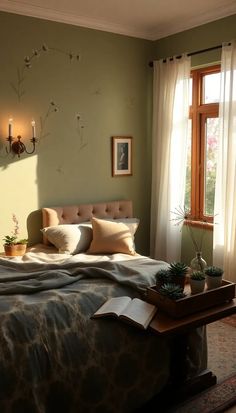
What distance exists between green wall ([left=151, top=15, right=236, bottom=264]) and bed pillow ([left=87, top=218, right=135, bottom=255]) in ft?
3.13

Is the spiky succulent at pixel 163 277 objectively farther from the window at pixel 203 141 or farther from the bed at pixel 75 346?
the window at pixel 203 141

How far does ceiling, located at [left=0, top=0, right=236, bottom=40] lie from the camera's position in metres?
3.77

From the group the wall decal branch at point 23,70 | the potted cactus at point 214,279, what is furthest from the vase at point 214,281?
the wall decal branch at point 23,70

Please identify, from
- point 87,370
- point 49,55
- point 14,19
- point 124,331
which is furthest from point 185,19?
point 87,370

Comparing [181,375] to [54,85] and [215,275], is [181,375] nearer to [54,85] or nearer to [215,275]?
[215,275]

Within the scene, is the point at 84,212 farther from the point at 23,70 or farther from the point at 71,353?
the point at 71,353

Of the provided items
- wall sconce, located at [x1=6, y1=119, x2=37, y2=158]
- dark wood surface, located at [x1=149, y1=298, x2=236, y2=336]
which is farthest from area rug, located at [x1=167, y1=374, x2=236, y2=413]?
wall sconce, located at [x1=6, y1=119, x2=37, y2=158]

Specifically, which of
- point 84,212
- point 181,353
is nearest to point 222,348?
point 181,353

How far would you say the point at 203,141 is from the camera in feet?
14.6

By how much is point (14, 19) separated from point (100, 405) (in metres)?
3.38

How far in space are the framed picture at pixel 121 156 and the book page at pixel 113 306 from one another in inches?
93.6

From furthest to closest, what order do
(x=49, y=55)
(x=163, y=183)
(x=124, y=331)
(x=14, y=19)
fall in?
(x=163, y=183)
(x=49, y=55)
(x=14, y=19)
(x=124, y=331)

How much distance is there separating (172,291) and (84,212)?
7.21 ft

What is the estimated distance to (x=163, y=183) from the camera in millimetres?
4656
